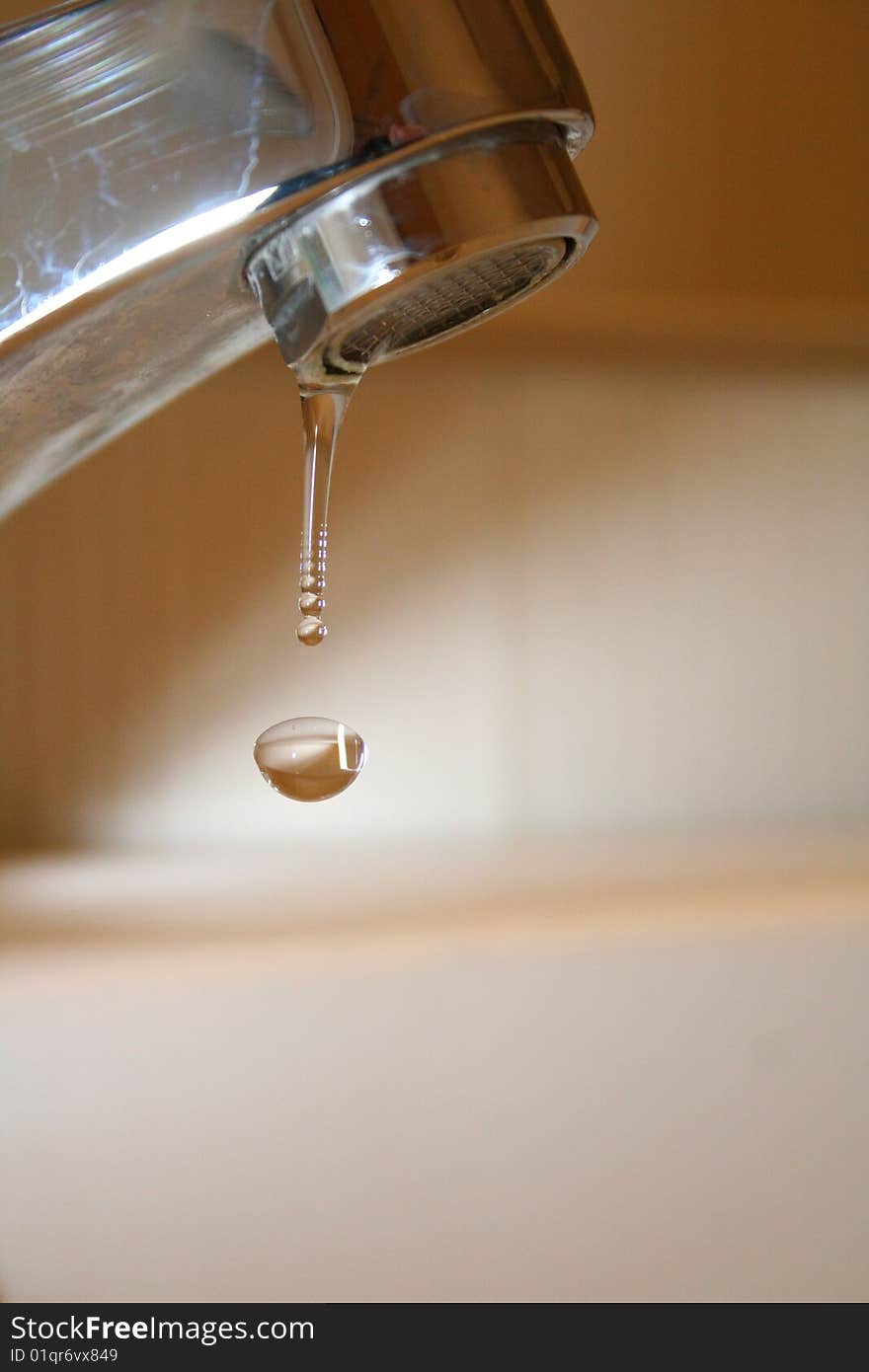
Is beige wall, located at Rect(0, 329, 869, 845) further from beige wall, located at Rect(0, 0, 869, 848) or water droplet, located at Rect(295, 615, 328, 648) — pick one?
water droplet, located at Rect(295, 615, 328, 648)

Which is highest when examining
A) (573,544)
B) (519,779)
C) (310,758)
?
(573,544)

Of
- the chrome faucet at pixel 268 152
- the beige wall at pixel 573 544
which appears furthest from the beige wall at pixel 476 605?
the chrome faucet at pixel 268 152

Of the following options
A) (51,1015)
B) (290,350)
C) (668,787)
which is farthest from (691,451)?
(290,350)

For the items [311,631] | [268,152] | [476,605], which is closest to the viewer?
[268,152]

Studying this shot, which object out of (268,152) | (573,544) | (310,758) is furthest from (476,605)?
(268,152)

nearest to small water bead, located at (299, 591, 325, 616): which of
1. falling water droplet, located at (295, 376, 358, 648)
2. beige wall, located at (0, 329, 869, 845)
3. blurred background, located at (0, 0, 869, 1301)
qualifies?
falling water droplet, located at (295, 376, 358, 648)

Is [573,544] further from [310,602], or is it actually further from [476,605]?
[310,602]

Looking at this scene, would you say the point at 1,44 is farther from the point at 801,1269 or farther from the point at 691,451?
the point at 691,451
